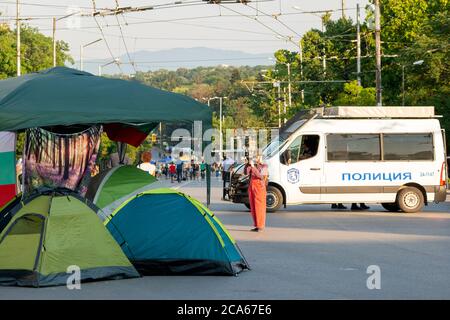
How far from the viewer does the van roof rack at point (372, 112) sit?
1171 inches

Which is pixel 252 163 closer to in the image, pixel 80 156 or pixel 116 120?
pixel 80 156

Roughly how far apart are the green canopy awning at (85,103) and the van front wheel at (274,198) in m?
14.1

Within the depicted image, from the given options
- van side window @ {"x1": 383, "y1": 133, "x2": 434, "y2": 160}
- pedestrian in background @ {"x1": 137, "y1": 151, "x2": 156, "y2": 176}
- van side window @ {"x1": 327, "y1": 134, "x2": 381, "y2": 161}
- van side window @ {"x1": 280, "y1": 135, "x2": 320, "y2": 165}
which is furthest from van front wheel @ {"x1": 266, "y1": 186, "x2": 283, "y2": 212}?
pedestrian in background @ {"x1": 137, "y1": 151, "x2": 156, "y2": 176}

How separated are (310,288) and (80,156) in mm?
4977

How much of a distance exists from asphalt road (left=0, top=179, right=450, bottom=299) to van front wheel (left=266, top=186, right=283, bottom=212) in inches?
134

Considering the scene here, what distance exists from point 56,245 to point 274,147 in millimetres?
17440

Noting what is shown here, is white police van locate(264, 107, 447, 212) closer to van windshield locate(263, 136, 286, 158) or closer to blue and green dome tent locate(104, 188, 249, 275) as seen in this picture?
van windshield locate(263, 136, 286, 158)

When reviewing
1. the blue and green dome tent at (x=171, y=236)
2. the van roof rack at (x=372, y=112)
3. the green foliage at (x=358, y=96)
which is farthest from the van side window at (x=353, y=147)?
the green foliage at (x=358, y=96)

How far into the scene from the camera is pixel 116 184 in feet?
52.7

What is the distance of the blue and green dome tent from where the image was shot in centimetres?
1456

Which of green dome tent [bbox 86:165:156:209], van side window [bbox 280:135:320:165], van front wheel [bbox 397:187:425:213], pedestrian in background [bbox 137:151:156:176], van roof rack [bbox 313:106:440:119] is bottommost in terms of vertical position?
van front wheel [bbox 397:187:425:213]

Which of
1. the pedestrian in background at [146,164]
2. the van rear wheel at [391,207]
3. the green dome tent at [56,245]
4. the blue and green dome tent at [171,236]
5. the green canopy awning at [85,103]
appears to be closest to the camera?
the green dome tent at [56,245]

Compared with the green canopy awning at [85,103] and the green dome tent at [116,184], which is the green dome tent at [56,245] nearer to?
the green canopy awning at [85,103]
